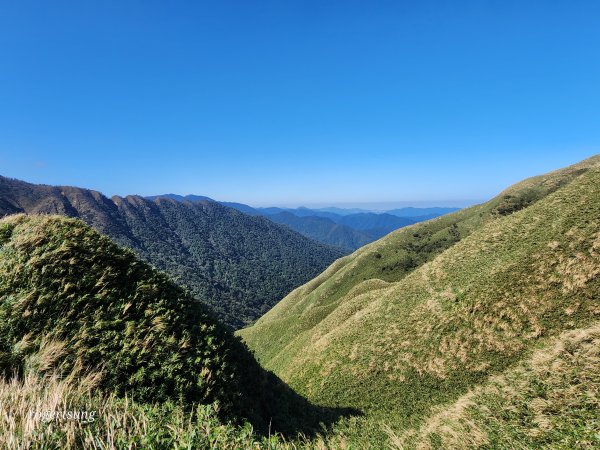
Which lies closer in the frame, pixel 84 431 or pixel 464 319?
pixel 84 431

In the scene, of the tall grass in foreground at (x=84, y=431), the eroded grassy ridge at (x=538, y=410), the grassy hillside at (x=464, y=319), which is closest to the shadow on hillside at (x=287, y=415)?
the grassy hillside at (x=464, y=319)

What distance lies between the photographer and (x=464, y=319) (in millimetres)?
26594

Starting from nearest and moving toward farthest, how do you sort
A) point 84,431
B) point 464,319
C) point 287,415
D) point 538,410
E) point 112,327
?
point 84,431, point 538,410, point 112,327, point 287,415, point 464,319

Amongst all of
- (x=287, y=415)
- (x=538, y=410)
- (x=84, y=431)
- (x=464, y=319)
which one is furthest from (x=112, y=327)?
(x=464, y=319)

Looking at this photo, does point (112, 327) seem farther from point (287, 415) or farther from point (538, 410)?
point (538, 410)

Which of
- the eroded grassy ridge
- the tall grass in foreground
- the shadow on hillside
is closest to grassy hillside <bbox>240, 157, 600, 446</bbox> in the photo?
the shadow on hillside

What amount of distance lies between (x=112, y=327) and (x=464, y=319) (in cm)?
2709

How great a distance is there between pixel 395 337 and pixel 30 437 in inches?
1173

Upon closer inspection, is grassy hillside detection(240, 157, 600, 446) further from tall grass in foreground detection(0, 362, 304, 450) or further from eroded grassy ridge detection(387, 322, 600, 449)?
tall grass in foreground detection(0, 362, 304, 450)

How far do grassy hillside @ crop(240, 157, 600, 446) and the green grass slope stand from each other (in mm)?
7674

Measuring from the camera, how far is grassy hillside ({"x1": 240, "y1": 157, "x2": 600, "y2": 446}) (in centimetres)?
2189

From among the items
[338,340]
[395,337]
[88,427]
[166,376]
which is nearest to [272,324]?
[338,340]

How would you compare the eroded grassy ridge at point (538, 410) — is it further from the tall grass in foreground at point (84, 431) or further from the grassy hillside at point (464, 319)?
the tall grass in foreground at point (84, 431)

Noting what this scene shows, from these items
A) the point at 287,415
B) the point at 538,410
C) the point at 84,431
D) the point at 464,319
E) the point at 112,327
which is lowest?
the point at 287,415
